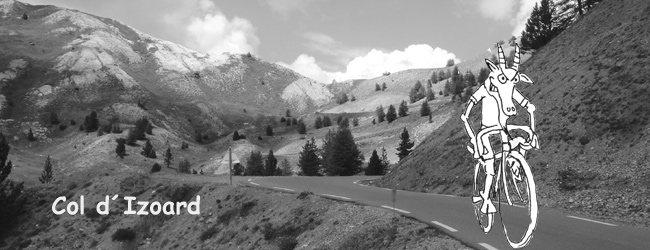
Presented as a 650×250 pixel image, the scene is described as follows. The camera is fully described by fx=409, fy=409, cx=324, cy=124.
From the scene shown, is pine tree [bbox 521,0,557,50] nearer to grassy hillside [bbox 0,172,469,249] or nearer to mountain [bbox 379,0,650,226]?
mountain [bbox 379,0,650,226]

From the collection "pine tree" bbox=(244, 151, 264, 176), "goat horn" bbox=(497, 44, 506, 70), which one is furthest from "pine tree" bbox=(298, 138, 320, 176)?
"goat horn" bbox=(497, 44, 506, 70)

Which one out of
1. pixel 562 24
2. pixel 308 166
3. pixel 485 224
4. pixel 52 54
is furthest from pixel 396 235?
pixel 52 54

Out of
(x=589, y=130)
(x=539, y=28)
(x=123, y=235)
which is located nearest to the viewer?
(x=589, y=130)

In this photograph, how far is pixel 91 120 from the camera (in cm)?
10938

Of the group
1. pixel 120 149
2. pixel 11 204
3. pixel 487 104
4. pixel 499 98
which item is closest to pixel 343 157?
pixel 11 204

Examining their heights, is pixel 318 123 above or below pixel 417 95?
below

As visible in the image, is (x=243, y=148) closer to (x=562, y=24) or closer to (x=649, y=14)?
(x=562, y=24)

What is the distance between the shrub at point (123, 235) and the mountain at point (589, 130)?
715 inches

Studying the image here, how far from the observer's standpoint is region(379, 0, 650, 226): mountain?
16.1 metres

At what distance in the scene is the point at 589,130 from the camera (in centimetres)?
2045

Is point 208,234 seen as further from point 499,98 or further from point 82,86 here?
point 82,86

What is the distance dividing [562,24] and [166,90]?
178 m

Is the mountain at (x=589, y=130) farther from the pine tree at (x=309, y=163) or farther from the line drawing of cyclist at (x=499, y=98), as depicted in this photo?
the pine tree at (x=309, y=163)

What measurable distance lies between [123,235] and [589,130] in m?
27.8
